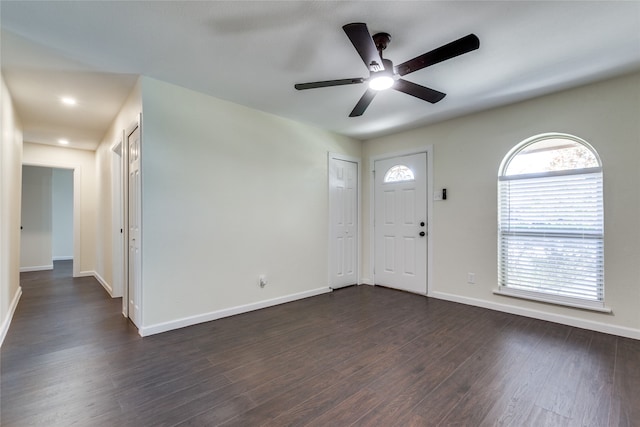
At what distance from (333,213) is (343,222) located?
28 centimetres

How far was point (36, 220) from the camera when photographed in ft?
20.8

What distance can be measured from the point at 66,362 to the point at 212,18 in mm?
2838

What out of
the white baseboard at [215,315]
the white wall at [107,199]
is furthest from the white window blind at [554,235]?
the white wall at [107,199]

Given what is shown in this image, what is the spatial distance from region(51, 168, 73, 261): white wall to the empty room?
3.61 metres

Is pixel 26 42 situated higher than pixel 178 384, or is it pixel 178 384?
pixel 26 42

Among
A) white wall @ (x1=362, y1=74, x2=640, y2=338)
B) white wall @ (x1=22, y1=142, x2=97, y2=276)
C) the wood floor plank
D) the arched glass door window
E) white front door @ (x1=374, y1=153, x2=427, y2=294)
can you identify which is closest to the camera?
the wood floor plank

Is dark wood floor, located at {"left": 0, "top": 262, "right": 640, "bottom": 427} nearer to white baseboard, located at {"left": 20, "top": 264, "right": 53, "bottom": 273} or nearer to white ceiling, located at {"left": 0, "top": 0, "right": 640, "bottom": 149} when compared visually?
white ceiling, located at {"left": 0, "top": 0, "right": 640, "bottom": 149}

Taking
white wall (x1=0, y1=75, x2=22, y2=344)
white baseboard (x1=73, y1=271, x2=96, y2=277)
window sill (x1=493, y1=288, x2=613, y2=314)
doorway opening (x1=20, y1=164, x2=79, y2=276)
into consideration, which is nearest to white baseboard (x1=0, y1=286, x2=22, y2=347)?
white wall (x1=0, y1=75, x2=22, y2=344)

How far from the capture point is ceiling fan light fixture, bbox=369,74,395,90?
221 cm

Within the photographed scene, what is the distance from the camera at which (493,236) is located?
11.9 ft

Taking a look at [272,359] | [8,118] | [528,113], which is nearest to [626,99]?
[528,113]

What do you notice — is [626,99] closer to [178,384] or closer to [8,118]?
[178,384]

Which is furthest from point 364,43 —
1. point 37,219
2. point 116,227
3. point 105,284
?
point 37,219

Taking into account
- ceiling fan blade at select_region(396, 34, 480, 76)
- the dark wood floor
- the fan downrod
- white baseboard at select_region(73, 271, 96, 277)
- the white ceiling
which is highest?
the white ceiling
